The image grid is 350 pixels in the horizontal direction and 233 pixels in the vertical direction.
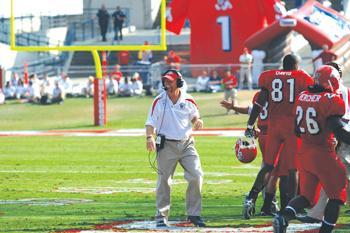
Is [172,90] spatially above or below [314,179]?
above

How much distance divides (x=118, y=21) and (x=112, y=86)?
8.30 metres

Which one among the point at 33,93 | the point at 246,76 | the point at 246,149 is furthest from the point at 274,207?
the point at 33,93

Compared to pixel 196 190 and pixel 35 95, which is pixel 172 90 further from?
pixel 35 95

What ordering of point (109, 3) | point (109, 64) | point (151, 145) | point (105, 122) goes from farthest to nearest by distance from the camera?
1. point (109, 64)
2. point (105, 122)
3. point (109, 3)
4. point (151, 145)

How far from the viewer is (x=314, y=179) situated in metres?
10.7

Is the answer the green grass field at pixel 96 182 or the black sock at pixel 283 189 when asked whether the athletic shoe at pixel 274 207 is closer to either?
the black sock at pixel 283 189

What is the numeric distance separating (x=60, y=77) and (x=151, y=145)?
27133mm

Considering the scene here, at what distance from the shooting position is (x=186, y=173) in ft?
40.1

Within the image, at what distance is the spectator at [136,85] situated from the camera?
37.1m

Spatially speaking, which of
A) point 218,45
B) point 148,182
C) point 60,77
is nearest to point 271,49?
point 218,45

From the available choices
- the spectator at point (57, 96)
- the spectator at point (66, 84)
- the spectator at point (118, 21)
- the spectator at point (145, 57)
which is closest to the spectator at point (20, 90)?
the spectator at point (66, 84)

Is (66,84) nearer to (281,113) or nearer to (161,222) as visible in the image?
(281,113)

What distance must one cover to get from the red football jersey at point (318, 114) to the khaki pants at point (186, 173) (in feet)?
5.82

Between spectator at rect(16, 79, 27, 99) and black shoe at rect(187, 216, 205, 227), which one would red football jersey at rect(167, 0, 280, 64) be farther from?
black shoe at rect(187, 216, 205, 227)
